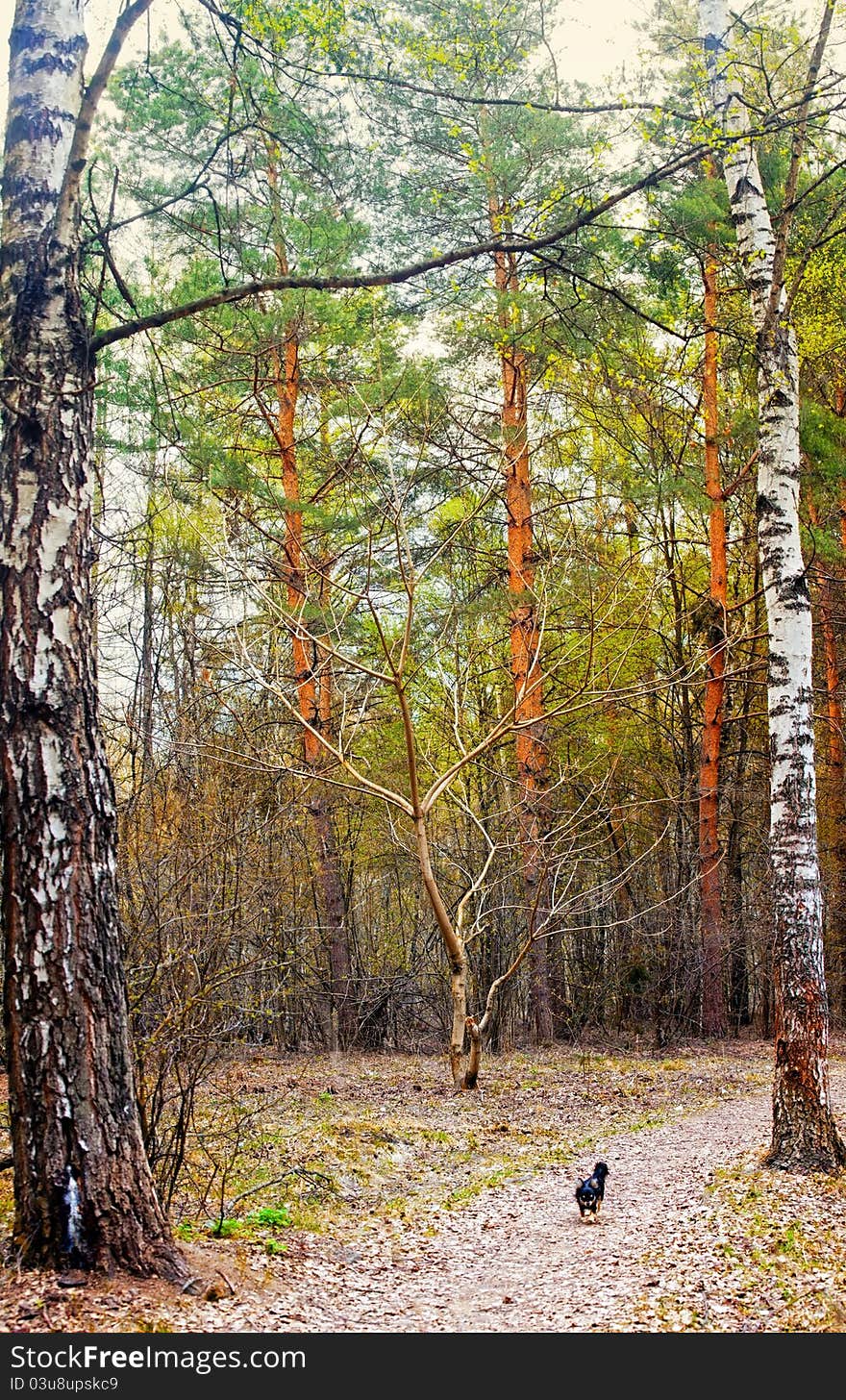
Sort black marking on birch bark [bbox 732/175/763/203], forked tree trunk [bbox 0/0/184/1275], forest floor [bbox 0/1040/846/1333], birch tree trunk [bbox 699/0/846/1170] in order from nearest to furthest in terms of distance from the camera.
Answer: forked tree trunk [bbox 0/0/184/1275], forest floor [bbox 0/1040/846/1333], birch tree trunk [bbox 699/0/846/1170], black marking on birch bark [bbox 732/175/763/203]

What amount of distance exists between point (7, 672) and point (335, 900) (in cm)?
1146

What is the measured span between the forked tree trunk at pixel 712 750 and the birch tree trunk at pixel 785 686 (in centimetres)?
816

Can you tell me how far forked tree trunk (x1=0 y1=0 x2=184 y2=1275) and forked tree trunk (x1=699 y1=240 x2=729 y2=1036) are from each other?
40.4 feet

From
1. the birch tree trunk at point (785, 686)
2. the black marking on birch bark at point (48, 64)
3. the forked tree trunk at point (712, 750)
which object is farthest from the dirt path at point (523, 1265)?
the forked tree trunk at point (712, 750)

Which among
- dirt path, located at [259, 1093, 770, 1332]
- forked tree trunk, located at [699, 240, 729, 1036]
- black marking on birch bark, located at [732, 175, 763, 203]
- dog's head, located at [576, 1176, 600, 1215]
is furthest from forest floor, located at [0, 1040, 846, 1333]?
black marking on birch bark, located at [732, 175, 763, 203]

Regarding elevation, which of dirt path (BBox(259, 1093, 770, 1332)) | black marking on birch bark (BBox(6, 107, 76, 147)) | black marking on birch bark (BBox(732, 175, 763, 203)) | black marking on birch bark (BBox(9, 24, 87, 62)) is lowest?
dirt path (BBox(259, 1093, 770, 1332))

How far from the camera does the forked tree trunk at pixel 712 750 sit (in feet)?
51.5

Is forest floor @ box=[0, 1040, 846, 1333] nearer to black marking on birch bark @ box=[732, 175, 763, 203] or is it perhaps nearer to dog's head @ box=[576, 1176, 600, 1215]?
dog's head @ box=[576, 1176, 600, 1215]

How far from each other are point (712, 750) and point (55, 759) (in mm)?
13463

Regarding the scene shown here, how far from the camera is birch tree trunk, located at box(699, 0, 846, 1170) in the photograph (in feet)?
21.9
